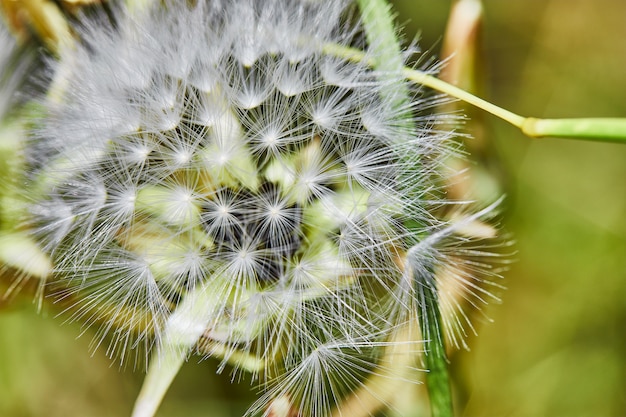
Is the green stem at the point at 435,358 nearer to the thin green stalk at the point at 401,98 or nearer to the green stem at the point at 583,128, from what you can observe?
the thin green stalk at the point at 401,98

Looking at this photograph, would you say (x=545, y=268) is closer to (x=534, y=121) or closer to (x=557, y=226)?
(x=557, y=226)

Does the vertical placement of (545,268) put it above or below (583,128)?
below

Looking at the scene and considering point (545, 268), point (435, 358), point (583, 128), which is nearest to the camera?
point (583, 128)

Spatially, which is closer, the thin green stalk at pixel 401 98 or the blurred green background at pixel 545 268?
the thin green stalk at pixel 401 98

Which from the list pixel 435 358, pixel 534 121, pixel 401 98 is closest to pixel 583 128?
pixel 534 121

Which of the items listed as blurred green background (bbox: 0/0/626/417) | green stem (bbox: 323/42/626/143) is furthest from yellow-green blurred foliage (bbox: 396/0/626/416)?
green stem (bbox: 323/42/626/143)

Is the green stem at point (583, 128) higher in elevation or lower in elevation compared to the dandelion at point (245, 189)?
higher

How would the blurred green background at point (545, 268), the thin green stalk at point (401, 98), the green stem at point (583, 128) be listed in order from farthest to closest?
the blurred green background at point (545, 268)
the thin green stalk at point (401, 98)
the green stem at point (583, 128)

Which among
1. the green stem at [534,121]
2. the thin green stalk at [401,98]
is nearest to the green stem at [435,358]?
the thin green stalk at [401,98]
